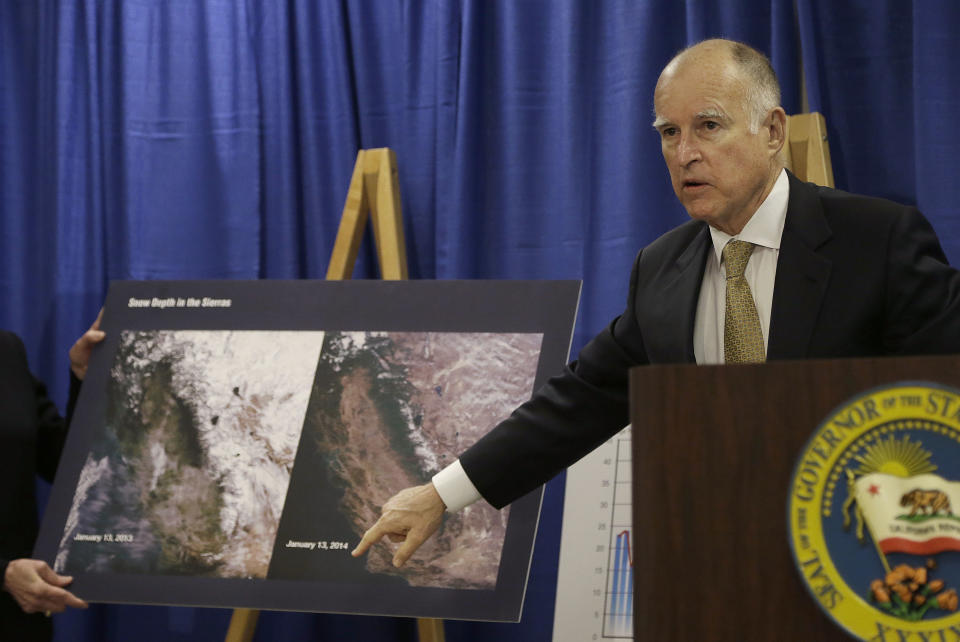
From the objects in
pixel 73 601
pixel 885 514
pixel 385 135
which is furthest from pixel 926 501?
pixel 385 135

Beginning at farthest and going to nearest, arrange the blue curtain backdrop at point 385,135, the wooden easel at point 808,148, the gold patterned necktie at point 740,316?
the blue curtain backdrop at point 385,135 → the wooden easel at point 808,148 → the gold patterned necktie at point 740,316

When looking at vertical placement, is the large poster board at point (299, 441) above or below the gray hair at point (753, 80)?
below

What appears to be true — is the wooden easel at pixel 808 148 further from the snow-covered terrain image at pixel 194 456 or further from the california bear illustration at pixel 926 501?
the california bear illustration at pixel 926 501

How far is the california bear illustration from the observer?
0.83 m

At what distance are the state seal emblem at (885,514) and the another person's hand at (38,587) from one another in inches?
74.4

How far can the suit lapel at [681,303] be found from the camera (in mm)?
1560

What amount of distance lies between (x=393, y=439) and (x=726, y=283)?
3.19ft

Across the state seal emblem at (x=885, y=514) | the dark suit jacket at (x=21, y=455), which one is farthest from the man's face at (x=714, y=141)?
the dark suit jacket at (x=21, y=455)

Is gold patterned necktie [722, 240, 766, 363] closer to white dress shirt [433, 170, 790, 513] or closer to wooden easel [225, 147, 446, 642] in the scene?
white dress shirt [433, 170, 790, 513]

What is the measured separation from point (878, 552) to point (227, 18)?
2.87m

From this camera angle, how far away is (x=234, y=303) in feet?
8.30

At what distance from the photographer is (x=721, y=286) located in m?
1.64

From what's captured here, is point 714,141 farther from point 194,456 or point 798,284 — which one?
point 194,456

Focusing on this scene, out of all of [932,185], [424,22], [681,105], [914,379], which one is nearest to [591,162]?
[424,22]
